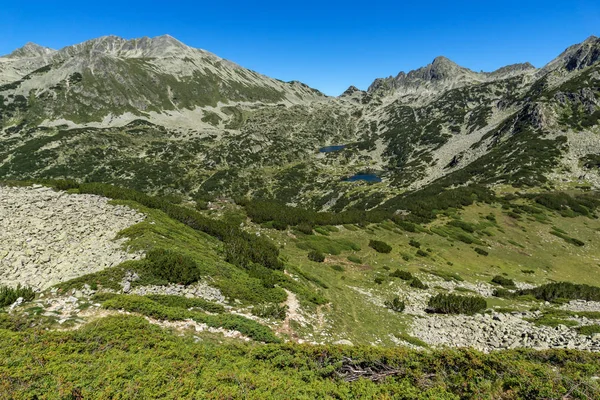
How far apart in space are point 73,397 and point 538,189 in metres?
78.6

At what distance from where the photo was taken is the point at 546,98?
4525 inches

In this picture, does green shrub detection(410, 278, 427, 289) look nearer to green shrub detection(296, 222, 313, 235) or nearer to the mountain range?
green shrub detection(296, 222, 313, 235)

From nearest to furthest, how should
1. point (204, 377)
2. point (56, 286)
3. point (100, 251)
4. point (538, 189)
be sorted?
point (204, 377) < point (56, 286) < point (100, 251) < point (538, 189)

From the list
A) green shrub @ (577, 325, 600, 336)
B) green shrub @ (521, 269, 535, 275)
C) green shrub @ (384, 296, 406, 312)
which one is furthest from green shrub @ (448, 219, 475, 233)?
green shrub @ (577, 325, 600, 336)

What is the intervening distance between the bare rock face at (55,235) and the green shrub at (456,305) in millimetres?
19351

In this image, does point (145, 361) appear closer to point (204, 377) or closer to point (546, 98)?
point (204, 377)

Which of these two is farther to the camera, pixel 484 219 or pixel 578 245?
pixel 484 219

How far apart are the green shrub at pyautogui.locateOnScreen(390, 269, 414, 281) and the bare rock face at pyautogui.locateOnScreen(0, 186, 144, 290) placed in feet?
65.2

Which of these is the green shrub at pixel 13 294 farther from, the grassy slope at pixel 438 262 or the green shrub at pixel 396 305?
the green shrub at pixel 396 305

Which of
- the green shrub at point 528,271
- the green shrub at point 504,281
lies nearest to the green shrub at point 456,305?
the green shrub at point 504,281

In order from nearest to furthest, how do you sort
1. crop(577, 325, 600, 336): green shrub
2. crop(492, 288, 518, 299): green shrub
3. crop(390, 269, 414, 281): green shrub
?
crop(577, 325, 600, 336): green shrub < crop(492, 288, 518, 299): green shrub < crop(390, 269, 414, 281): green shrub

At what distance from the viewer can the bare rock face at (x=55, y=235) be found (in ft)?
46.8

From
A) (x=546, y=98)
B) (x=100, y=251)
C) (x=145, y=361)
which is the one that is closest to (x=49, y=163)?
(x=100, y=251)

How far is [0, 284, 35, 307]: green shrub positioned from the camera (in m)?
11.3
